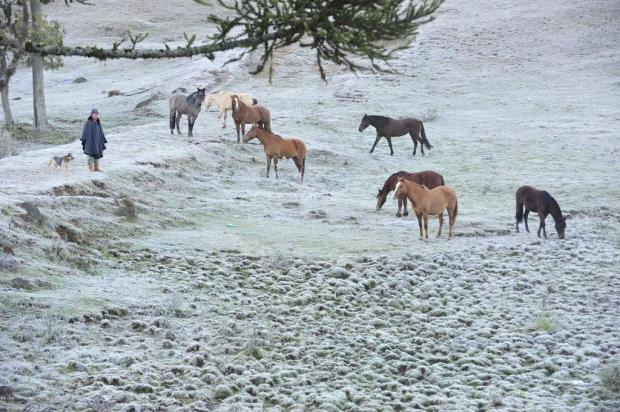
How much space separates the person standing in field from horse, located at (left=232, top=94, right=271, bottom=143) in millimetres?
9189

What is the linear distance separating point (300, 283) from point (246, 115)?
15020 mm

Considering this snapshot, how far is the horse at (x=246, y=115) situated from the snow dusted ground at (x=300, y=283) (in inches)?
34.5

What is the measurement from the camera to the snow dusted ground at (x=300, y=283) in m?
10.5

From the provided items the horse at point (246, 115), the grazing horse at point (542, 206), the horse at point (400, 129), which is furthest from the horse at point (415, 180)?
the horse at point (400, 129)

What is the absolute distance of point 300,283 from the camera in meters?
14.6

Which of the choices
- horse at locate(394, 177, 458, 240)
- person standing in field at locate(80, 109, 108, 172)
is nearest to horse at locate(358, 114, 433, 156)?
horse at locate(394, 177, 458, 240)

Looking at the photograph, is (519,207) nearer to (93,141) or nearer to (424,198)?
(424,198)

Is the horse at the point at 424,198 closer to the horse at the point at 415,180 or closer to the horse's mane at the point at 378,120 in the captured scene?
the horse at the point at 415,180

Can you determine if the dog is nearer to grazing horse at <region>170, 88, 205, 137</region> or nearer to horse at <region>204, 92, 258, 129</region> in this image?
grazing horse at <region>170, 88, 205, 137</region>

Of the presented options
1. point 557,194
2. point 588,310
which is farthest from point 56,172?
point 557,194

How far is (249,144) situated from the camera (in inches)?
1126

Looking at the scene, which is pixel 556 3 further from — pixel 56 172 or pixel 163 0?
pixel 56 172

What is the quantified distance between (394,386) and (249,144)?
1848 cm

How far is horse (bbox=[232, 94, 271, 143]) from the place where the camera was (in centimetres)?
2827
